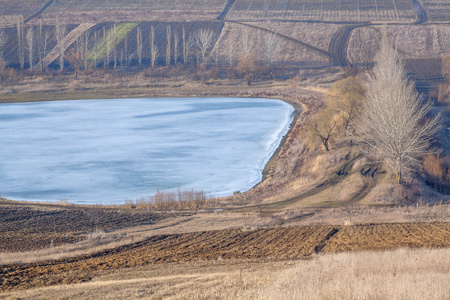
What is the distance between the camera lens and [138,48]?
95.6 m

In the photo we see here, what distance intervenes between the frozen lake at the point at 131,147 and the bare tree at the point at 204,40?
27.3m

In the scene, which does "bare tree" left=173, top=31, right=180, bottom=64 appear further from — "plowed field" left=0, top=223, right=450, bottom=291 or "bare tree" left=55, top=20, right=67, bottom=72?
"plowed field" left=0, top=223, right=450, bottom=291

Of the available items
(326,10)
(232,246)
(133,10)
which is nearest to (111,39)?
(133,10)

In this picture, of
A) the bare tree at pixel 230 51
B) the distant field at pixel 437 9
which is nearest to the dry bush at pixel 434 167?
the bare tree at pixel 230 51

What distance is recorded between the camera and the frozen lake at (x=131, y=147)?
117 ft

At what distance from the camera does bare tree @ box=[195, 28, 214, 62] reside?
96.4 meters

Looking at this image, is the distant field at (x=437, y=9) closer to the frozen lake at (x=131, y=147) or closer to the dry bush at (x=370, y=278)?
the frozen lake at (x=131, y=147)

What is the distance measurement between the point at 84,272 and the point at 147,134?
125 ft

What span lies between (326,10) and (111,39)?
51.8 metres

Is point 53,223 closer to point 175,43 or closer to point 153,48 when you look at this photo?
point 175,43

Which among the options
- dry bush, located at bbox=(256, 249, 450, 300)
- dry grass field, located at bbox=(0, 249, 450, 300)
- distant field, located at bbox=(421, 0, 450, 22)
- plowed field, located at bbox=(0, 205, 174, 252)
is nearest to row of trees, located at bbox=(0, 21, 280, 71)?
distant field, located at bbox=(421, 0, 450, 22)

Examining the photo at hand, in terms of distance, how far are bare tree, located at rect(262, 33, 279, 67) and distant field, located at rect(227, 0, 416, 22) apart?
12919mm

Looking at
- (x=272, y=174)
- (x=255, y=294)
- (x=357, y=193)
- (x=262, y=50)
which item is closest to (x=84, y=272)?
(x=255, y=294)

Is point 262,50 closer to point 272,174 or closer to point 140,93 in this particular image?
point 140,93
